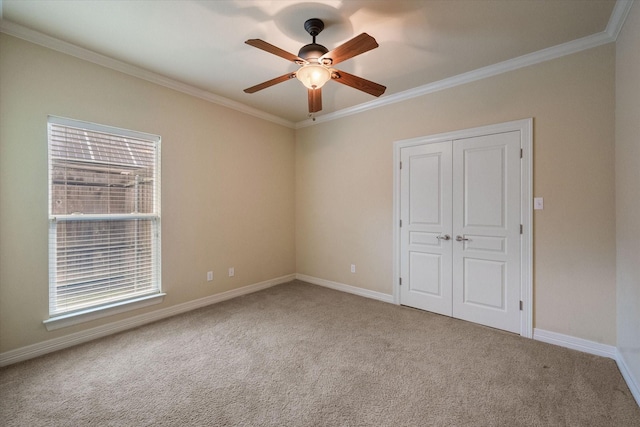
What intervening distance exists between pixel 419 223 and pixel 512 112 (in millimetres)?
1490

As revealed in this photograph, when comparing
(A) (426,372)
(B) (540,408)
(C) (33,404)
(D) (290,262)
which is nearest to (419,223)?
(A) (426,372)

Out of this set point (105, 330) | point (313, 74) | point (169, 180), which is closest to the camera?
point (313, 74)

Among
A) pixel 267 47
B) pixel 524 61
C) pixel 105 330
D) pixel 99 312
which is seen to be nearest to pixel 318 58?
pixel 267 47

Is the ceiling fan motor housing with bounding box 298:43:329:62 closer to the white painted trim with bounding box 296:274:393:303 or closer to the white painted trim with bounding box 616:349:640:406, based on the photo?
the white painted trim with bounding box 296:274:393:303

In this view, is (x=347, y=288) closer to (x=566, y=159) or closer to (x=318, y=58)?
(x=566, y=159)

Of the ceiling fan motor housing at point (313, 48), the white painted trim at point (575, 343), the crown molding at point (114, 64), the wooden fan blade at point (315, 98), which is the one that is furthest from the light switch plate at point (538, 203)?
the crown molding at point (114, 64)

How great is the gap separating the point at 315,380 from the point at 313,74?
90.6 inches

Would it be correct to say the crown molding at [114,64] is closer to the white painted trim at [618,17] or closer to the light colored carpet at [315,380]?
the light colored carpet at [315,380]

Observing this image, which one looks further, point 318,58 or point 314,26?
point 314,26

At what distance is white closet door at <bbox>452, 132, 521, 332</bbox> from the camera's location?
2791 mm

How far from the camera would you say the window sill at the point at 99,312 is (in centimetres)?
246

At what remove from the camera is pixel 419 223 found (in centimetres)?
344

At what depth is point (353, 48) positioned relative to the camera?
189 centimetres

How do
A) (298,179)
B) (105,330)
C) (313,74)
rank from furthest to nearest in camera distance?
(298,179) < (105,330) < (313,74)
